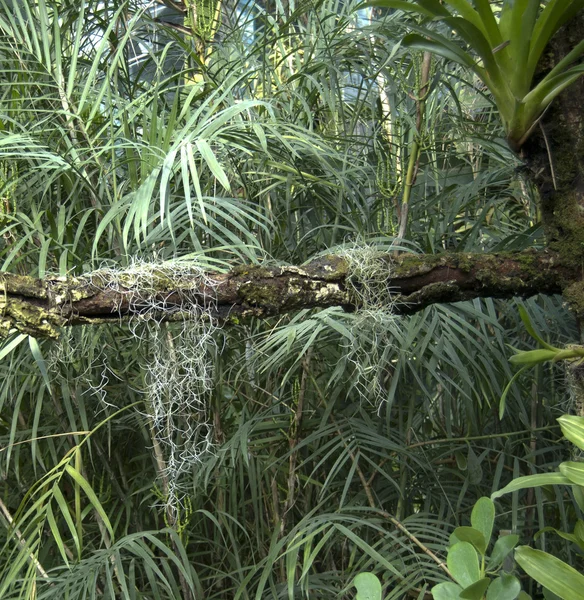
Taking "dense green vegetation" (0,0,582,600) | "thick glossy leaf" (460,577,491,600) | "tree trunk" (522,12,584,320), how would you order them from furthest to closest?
"dense green vegetation" (0,0,582,600)
"tree trunk" (522,12,584,320)
"thick glossy leaf" (460,577,491,600)

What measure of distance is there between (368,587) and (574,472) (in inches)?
7.3

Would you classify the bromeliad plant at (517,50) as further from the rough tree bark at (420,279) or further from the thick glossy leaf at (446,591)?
the thick glossy leaf at (446,591)

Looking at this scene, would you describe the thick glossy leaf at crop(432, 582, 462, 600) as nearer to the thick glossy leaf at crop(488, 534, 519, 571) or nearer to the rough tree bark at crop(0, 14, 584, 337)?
the thick glossy leaf at crop(488, 534, 519, 571)

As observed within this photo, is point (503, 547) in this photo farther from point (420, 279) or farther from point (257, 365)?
point (257, 365)

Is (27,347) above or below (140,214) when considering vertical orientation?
below

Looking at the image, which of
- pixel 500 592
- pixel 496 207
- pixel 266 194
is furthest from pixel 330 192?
pixel 500 592

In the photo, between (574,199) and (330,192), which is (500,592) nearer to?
(574,199)

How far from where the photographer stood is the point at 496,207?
115 cm

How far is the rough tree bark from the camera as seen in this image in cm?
57

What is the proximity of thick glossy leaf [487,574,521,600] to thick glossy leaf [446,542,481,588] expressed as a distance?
18mm

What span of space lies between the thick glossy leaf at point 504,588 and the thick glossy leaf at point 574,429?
117 millimetres

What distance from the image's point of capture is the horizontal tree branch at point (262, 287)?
560 millimetres

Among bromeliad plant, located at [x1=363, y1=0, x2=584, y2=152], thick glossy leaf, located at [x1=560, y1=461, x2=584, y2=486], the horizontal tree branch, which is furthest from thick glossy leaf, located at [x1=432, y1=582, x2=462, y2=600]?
bromeliad plant, located at [x1=363, y1=0, x2=584, y2=152]

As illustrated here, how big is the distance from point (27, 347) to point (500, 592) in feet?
2.28
